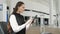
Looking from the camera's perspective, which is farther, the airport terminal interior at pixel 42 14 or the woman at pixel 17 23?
the airport terminal interior at pixel 42 14

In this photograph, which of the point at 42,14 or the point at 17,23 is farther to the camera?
the point at 42,14

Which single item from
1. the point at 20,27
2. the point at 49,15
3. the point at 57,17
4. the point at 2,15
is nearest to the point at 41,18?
the point at 49,15

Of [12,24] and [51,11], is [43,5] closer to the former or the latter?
[51,11]

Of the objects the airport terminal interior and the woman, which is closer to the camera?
the woman

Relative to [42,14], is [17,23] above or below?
below

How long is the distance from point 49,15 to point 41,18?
0.57 ft

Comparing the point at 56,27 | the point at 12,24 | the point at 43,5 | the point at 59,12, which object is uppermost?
the point at 43,5

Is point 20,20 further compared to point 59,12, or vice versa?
point 59,12

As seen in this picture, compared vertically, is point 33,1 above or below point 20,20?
above

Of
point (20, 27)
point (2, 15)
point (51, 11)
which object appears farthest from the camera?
point (2, 15)

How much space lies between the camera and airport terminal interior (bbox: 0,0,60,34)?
7.18 ft

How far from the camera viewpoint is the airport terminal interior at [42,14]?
219 cm

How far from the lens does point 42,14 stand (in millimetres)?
2326

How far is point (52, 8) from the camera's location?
2.28 meters
